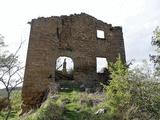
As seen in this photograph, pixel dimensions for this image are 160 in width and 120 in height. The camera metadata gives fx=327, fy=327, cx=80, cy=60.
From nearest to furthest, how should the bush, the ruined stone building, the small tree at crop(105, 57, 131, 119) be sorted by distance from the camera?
the small tree at crop(105, 57, 131, 119) → the bush → the ruined stone building

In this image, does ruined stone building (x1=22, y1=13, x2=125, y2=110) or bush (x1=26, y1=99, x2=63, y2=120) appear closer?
bush (x1=26, y1=99, x2=63, y2=120)

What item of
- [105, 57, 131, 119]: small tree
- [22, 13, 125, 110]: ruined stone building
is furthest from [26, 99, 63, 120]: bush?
[22, 13, 125, 110]: ruined stone building

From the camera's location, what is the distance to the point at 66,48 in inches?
889

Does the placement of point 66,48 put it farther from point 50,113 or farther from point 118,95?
point 118,95

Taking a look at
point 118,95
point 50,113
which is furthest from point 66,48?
point 118,95

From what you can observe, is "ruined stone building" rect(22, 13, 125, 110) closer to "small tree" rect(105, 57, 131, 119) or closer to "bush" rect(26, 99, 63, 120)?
"bush" rect(26, 99, 63, 120)

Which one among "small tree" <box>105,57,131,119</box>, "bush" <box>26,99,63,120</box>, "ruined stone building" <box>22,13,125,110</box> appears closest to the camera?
"small tree" <box>105,57,131,119</box>

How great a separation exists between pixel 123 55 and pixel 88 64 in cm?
299

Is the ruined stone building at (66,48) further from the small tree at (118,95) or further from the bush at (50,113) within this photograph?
the small tree at (118,95)

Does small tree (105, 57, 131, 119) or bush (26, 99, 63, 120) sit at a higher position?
small tree (105, 57, 131, 119)

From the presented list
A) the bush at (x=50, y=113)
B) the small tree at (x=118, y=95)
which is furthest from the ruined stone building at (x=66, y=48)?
the small tree at (x=118, y=95)

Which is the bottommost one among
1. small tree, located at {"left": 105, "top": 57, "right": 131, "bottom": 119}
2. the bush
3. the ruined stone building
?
the bush

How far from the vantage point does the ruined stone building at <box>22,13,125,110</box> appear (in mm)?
20844

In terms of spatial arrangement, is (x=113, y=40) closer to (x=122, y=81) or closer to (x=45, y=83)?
(x=45, y=83)
